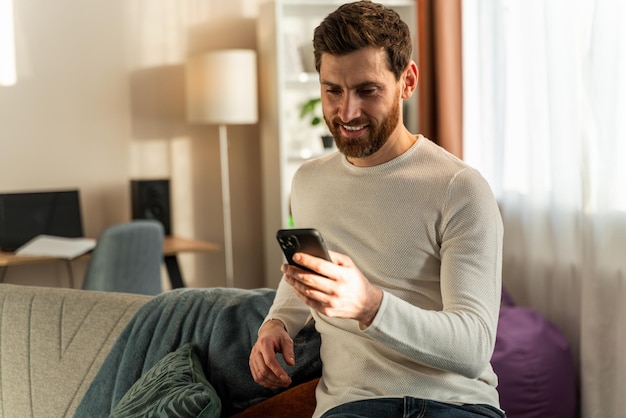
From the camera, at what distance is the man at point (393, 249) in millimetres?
1580

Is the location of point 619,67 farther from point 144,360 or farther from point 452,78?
point 144,360

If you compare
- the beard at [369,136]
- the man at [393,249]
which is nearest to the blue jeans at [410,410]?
the man at [393,249]

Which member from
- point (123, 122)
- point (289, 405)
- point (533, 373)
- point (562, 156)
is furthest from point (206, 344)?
point (123, 122)

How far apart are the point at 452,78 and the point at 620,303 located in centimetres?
158

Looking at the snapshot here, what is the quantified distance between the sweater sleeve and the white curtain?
179 cm

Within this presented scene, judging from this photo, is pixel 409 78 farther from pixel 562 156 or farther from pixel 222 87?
pixel 222 87

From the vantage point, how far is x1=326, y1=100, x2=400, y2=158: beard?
70.8 inches

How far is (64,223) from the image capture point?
4414 millimetres

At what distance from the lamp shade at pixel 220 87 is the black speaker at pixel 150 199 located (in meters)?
0.38

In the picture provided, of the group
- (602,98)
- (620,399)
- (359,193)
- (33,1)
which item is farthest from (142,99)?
(359,193)

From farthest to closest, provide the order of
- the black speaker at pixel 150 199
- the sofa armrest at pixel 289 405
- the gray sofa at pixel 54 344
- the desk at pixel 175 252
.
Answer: the black speaker at pixel 150 199 → the desk at pixel 175 252 → the gray sofa at pixel 54 344 → the sofa armrest at pixel 289 405

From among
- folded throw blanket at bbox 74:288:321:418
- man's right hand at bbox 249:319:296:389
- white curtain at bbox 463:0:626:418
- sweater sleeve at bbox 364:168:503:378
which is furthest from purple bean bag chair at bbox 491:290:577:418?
sweater sleeve at bbox 364:168:503:378

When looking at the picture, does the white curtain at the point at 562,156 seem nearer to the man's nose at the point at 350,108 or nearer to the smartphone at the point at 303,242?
the man's nose at the point at 350,108

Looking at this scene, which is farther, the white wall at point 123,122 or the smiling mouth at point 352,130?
the white wall at point 123,122
